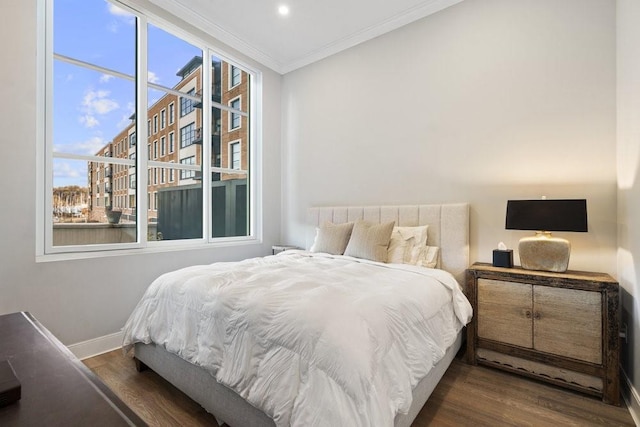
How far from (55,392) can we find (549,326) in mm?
2691

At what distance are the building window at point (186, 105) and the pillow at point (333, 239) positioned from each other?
2.13 m

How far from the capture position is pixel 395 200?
339 centimetres

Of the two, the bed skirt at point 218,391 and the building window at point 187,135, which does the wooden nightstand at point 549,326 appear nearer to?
the bed skirt at point 218,391

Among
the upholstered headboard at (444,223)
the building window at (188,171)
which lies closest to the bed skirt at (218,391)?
the upholstered headboard at (444,223)

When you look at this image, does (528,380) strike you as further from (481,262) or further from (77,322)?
(77,322)

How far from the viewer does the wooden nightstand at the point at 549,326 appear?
77.5 inches

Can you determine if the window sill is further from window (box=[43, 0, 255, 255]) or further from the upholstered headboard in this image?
the upholstered headboard

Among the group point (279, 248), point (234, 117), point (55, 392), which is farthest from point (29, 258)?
point (234, 117)

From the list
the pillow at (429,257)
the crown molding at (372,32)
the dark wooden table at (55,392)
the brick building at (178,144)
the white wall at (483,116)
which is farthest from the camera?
the crown molding at (372,32)

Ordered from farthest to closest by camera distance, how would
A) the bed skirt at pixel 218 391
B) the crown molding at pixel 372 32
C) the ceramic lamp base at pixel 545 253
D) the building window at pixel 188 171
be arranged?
the building window at pixel 188 171 → the crown molding at pixel 372 32 → the ceramic lamp base at pixel 545 253 → the bed skirt at pixel 218 391

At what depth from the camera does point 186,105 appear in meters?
3.56

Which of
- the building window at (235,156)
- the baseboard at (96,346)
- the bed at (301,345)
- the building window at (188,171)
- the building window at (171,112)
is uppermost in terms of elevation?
the building window at (171,112)

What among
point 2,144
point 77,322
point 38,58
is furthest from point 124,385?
point 38,58

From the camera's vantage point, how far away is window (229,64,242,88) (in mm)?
4062
